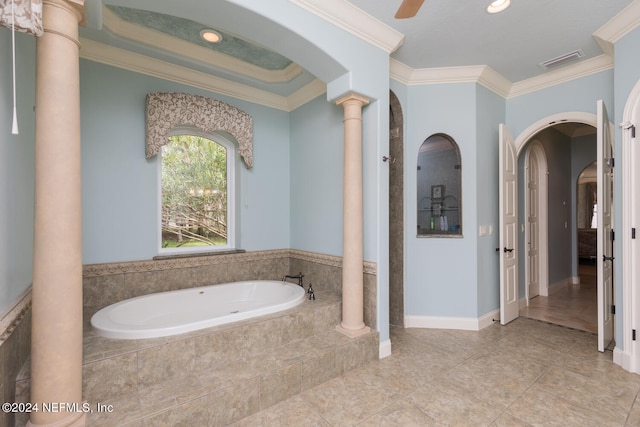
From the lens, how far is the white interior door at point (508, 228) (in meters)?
3.35

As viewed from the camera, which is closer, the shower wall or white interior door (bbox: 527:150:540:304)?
the shower wall

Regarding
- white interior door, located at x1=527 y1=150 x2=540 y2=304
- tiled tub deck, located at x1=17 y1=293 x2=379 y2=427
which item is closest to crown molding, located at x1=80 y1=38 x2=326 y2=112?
tiled tub deck, located at x1=17 y1=293 x2=379 y2=427

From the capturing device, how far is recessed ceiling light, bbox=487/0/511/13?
7.49 ft

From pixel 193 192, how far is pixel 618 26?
415cm

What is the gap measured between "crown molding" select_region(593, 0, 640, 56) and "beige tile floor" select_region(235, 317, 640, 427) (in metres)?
2.68

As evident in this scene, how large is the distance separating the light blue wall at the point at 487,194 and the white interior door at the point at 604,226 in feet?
3.18

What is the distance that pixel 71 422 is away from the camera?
1447 mm

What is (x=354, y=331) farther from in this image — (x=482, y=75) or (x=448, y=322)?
(x=482, y=75)

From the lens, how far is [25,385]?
1539 mm

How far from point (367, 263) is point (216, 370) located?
145 centimetres

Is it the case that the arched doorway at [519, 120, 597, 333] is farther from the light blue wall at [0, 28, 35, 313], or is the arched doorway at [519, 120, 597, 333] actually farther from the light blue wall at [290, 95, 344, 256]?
the light blue wall at [0, 28, 35, 313]

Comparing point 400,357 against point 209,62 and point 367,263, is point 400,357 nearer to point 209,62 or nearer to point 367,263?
point 367,263

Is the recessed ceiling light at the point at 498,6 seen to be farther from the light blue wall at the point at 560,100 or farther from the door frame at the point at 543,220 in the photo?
the door frame at the point at 543,220

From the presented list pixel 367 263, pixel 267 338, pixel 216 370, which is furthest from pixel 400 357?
pixel 216 370
